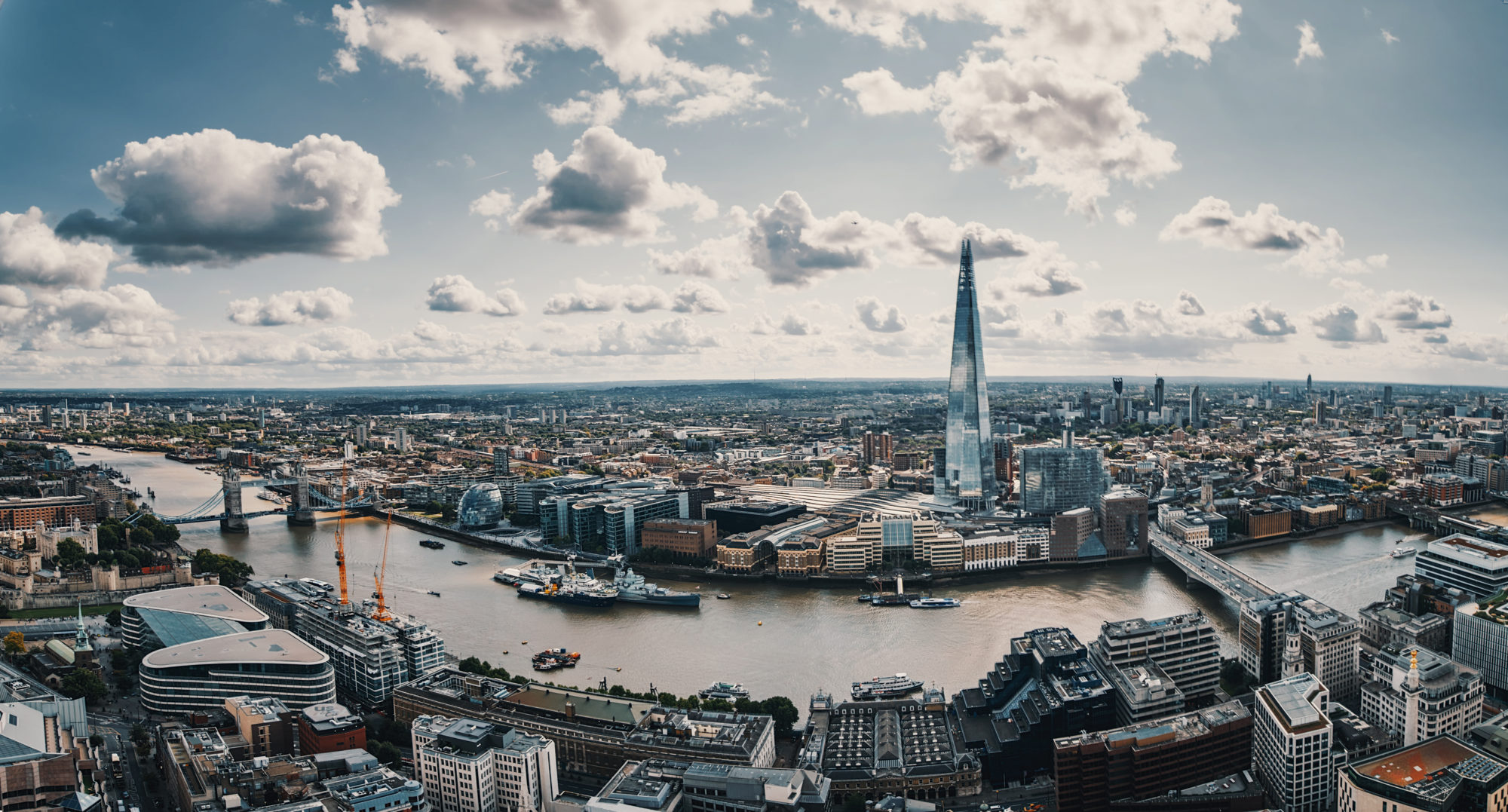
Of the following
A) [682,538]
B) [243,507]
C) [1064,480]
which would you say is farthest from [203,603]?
[1064,480]

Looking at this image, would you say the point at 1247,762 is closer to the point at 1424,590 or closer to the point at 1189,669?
the point at 1189,669

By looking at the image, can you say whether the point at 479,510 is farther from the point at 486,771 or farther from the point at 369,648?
the point at 486,771

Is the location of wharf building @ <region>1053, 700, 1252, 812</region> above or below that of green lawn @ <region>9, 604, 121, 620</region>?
above

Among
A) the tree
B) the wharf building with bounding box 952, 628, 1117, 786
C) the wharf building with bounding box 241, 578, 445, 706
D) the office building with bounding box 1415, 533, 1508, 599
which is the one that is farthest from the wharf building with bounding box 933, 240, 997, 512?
the tree

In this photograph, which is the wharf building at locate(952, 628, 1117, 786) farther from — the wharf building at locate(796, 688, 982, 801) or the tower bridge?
the tower bridge

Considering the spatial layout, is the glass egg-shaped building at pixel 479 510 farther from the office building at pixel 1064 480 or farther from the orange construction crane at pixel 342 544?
the office building at pixel 1064 480
